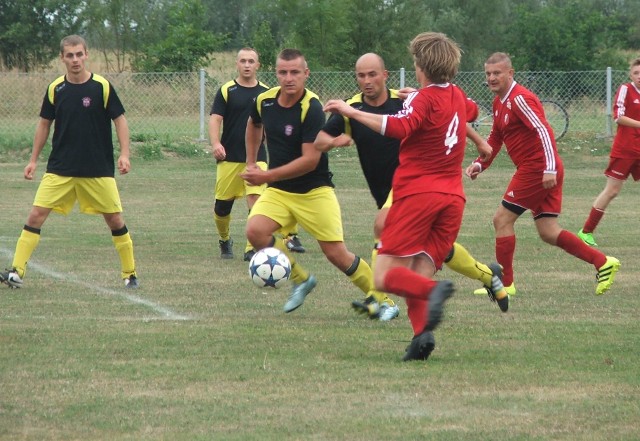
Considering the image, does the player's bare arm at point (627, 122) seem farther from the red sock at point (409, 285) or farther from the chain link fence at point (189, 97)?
the chain link fence at point (189, 97)

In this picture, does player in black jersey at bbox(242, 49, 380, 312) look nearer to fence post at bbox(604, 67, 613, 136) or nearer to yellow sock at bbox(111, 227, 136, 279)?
yellow sock at bbox(111, 227, 136, 279)

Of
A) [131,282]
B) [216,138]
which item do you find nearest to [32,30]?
[216,138]

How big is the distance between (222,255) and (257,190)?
29.7 inches

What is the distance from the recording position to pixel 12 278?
9.77 metres

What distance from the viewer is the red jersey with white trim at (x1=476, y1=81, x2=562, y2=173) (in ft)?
30.1

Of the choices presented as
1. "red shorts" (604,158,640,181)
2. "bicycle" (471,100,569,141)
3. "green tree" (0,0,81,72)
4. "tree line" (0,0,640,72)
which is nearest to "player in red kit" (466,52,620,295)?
"red shorts" (604,158,640,181)

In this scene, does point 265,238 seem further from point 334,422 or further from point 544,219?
point 334,422

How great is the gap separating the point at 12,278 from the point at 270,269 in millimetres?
2404

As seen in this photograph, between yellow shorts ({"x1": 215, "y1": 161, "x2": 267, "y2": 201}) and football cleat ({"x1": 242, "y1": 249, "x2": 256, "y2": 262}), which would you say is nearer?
football cleat ({"x1": 242, "y1": 249, "x2": 256, "y2": 262})

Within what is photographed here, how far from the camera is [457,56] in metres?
6.82

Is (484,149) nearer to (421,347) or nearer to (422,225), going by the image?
(422,225)

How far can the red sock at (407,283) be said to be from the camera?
671 cm

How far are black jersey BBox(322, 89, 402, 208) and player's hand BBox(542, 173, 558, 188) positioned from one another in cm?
115

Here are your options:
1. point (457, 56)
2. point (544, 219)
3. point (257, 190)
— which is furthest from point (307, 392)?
point (257, 190)
